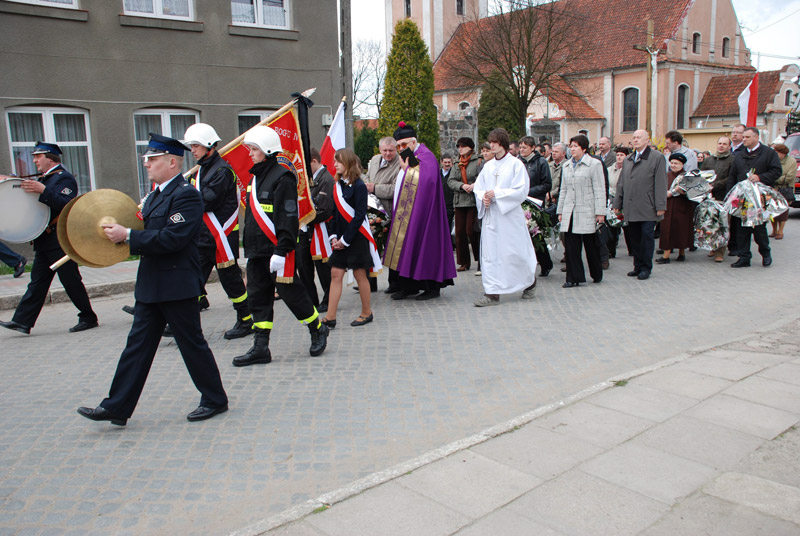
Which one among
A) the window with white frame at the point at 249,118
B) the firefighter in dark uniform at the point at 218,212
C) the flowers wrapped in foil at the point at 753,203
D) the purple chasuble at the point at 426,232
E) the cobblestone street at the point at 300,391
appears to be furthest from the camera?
the window with white frame at the point at 249,118

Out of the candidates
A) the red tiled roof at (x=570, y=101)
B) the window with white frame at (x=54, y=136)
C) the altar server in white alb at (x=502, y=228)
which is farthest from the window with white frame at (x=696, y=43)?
the altar server in white alb at (x=502, y=228)

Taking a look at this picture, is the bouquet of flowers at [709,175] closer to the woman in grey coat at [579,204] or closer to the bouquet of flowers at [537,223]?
the woman in grey coat at [579,204]

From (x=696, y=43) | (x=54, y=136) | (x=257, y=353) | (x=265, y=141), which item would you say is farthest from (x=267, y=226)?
(x=696, y=43)

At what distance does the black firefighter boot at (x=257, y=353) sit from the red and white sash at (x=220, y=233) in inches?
49.2

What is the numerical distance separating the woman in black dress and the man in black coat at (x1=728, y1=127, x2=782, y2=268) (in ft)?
21.2

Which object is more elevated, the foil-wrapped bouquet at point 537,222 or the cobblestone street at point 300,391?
the foil-wrapped bouquet at point 537,222

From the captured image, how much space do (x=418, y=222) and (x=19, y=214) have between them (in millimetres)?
4317

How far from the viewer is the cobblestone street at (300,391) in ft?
12.1

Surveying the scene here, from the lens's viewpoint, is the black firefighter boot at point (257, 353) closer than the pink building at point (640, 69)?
Yes

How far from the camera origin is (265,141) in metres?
5.57

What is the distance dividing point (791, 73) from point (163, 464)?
53.1 m

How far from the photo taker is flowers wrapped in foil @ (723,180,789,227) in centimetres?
987

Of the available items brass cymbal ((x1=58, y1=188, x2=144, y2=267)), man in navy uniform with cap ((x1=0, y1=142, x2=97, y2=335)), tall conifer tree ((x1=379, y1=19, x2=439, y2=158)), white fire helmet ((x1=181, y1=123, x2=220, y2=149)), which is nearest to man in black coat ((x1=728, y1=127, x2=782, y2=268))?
white fire helmet ((x1=181, y1=123, x2=220, y2=149))

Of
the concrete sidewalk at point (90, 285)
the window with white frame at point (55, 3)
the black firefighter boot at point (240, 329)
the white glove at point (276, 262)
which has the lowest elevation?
the black firefighter boot at point (240, 329)
